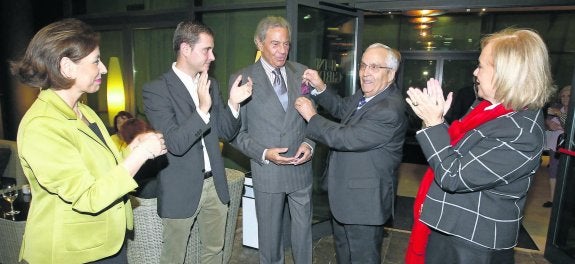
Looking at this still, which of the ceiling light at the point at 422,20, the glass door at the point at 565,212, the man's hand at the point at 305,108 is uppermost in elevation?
the ceiling light at the point at 422,20

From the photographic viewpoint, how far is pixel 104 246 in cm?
151

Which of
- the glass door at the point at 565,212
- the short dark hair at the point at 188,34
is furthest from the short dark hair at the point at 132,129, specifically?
the glass door at the point at 565,212

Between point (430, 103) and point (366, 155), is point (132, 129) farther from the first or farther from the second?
point (430, 103)

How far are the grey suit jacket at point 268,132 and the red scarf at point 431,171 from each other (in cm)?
90

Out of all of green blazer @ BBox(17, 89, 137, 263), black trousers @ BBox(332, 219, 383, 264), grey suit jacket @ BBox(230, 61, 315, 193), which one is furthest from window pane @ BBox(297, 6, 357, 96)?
green blazer @ BBox(17, 89, 137, 263)

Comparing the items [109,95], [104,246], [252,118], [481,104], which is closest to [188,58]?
[252,118]

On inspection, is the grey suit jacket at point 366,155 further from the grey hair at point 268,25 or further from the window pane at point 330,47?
the window pane at point 330,47

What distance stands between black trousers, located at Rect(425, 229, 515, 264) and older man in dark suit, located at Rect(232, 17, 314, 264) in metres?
1.04

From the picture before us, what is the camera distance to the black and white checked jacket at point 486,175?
1460 millimetres

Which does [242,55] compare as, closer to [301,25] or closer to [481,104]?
[301,25]

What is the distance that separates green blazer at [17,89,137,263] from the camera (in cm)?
131

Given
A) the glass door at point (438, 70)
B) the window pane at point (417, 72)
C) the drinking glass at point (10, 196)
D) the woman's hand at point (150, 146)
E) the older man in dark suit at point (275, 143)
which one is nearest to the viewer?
the woman's hand at point (150, 146)

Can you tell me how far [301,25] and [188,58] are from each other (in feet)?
4.50

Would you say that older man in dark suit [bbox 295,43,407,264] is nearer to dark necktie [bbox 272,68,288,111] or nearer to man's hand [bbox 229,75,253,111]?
dark necktie [bbox 272,68,288,111]
